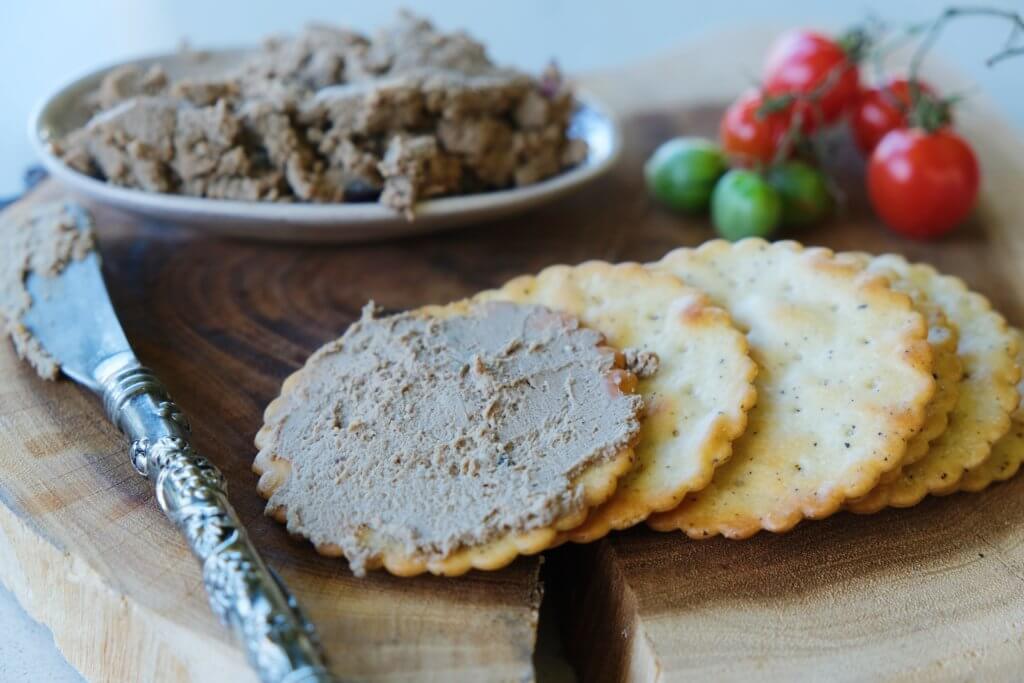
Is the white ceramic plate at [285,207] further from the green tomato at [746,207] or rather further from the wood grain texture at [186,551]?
the green tomato at [746,207]

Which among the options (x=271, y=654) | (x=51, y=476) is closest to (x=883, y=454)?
(x=271, y=654)

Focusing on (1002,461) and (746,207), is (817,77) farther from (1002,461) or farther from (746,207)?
(1002,461)

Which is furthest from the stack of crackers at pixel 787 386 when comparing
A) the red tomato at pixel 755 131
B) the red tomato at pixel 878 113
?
the red tomato at pixel 878 113

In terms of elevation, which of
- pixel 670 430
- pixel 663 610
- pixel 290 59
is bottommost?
pixel 663 610

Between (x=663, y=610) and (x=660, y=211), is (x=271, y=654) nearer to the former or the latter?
(x=663, y=610)

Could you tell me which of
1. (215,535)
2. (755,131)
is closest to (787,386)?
(215,535)

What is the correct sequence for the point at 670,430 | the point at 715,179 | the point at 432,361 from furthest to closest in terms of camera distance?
1. the point at 715,179
2. the point at 432,361
3. the point at 670,430
